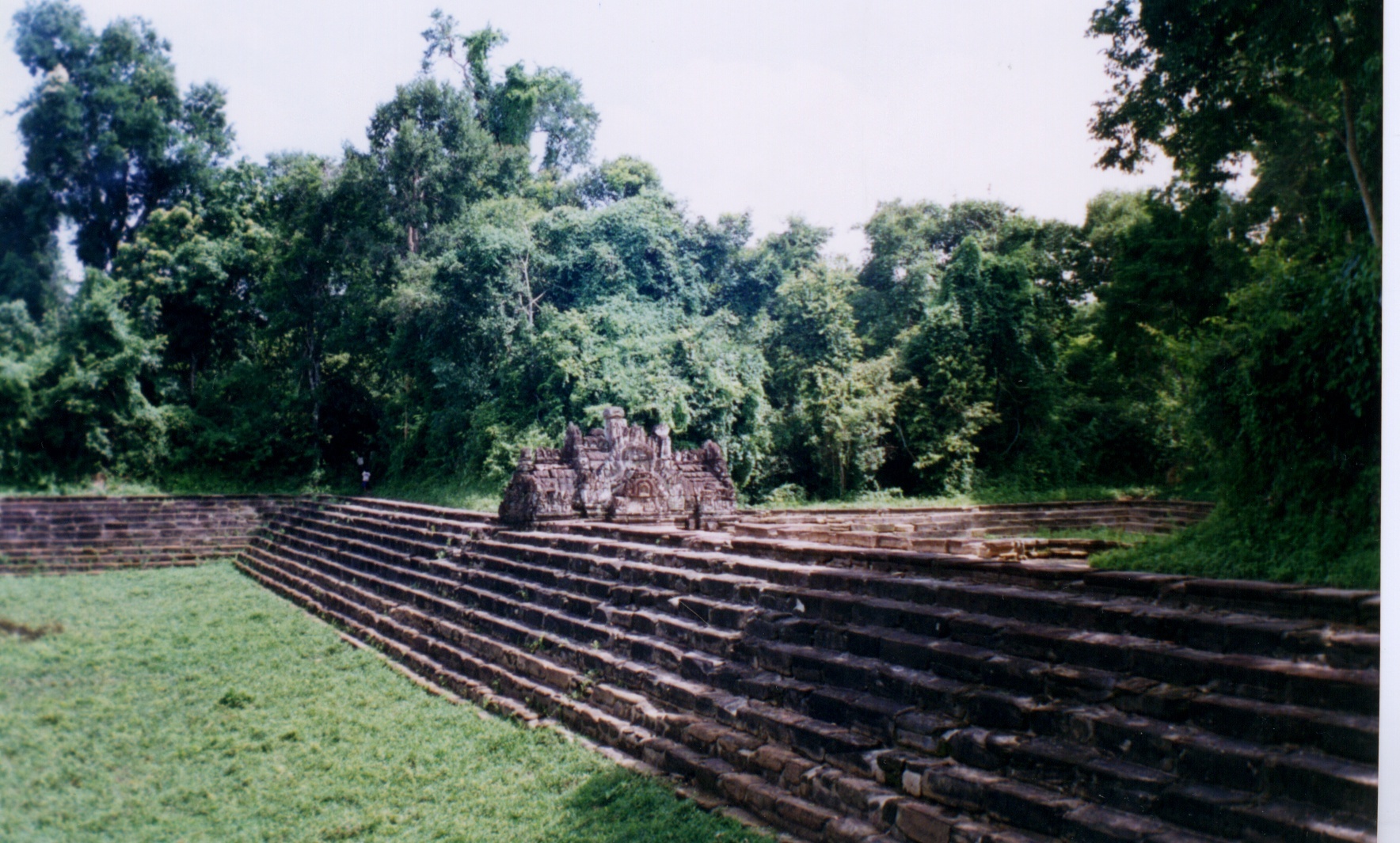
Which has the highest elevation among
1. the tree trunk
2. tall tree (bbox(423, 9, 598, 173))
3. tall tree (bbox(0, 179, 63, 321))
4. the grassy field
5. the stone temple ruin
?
tall tree (bbox(423, 9, 598, 173))

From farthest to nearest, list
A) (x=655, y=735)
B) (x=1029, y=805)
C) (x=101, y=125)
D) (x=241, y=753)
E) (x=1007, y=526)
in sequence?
(x=1007, y=526)
(x=241, y=753)
(x=655, y=735)
(x=101, y=125)
(x=1029, y=805)

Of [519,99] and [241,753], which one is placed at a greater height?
[519,99]

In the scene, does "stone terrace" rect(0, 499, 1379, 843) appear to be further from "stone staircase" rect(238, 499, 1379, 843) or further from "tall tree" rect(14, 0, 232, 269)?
"tall tree" rect(14, 0, 232, 269)

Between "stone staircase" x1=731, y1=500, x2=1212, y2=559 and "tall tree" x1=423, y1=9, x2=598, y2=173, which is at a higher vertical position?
"tall tree" x1=423, y1=9, x2=598, y2=173

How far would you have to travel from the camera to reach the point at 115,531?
4.52m

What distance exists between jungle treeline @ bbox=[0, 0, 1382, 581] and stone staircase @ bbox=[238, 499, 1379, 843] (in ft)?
1.96

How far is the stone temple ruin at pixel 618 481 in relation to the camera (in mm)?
7828

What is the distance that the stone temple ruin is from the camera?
7828 mm

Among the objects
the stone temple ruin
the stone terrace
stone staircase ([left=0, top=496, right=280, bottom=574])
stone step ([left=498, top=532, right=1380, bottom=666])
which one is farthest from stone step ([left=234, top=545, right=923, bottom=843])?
stone staircase ([left=0, top=496, right=280, bottom=574])

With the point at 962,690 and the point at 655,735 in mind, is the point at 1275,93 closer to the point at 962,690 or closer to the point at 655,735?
the point at 962,690

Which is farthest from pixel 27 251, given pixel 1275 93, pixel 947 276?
pixel 947 276

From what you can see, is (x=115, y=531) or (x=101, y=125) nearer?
(x=101, y=125)

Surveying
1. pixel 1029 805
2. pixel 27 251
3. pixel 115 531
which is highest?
pixel 27 251

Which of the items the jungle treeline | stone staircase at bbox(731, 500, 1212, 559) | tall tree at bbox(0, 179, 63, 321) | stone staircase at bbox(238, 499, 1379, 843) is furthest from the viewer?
stone staircase at bbox(731, 500, 1212, 559)
